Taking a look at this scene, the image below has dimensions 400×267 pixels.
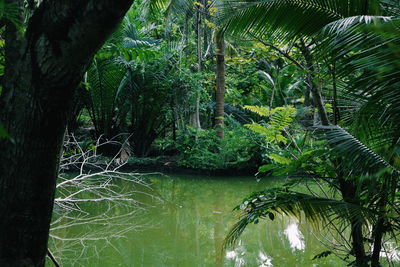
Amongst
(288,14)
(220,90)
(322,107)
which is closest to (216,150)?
(220,90)

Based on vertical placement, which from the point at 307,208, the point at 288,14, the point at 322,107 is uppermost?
the point at 288,14

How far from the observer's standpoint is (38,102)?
45.3 inches

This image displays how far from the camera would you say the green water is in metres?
4.18

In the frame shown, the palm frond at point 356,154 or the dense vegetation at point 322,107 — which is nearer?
the dense vegetation at point 322,107

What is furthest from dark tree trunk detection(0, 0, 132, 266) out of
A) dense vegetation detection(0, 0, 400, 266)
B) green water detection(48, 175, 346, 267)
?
green water detection(48, 175, 346, 267)

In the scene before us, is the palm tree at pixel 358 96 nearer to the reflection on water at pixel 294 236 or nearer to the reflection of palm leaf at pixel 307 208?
the reflection of palm leaf at pixel 307 208

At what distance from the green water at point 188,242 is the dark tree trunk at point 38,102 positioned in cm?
302

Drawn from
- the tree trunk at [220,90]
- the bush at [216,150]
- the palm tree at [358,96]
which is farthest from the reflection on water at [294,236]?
the tree trunk at [220,90]

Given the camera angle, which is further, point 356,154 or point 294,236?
point 294,236

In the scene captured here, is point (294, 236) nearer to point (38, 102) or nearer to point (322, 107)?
point (322, 107)

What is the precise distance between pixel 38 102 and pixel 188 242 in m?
3.96

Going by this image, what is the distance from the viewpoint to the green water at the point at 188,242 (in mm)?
4176

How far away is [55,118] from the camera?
1.19 metres

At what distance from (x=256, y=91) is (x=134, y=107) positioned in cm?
456
